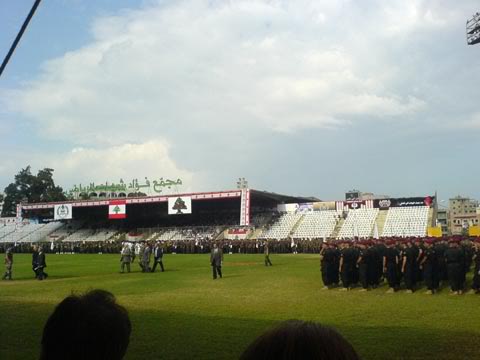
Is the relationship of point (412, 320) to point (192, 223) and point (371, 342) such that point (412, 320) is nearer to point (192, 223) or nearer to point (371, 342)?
point (371, 342)

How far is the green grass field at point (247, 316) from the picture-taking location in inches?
341

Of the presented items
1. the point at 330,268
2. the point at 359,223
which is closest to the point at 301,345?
the point at 330,268

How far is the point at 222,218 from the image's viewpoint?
6444 centimetres

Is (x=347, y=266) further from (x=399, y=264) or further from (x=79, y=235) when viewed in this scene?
(x=79, y=235)

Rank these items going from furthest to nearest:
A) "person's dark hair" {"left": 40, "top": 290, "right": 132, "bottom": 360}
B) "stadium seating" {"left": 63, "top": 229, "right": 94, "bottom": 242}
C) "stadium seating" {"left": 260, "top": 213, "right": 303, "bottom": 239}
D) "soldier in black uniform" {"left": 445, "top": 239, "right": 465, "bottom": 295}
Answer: "stadium seating" {"left": 63, "top": 229, "right": 94, "bottom": 242}, "stadium seating" {"left": 260, "top": 213, "right": 303, "bottom": 239}, "soldier in black uniform" {"left": 445, "top": 239, "right": 465, "bottom": 295}, "person's dark hair" {"left": 40, "top": 290, "right": 132, "bottom": 360}

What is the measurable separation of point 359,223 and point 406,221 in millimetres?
4845

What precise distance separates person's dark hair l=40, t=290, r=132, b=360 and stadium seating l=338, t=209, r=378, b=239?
51240 mm

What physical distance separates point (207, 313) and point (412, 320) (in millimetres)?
4849

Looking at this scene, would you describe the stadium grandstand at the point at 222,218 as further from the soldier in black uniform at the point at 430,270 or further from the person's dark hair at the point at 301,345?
the person's dark hair at the point at 301,345

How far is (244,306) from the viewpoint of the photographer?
1412 centimetres

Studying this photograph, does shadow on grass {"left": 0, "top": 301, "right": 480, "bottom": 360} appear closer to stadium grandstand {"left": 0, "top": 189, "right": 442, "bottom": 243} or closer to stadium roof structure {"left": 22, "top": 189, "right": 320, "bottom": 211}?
stadium grandstand {"left": 0, "top": 189, "right": 442, "bottom": 243}

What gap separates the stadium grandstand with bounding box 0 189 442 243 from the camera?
53.2 meters

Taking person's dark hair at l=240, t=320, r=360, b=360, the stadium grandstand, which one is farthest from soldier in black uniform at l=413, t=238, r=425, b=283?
the stadium grandstand

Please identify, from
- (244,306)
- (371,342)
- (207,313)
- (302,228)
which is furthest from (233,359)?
(302,228)
